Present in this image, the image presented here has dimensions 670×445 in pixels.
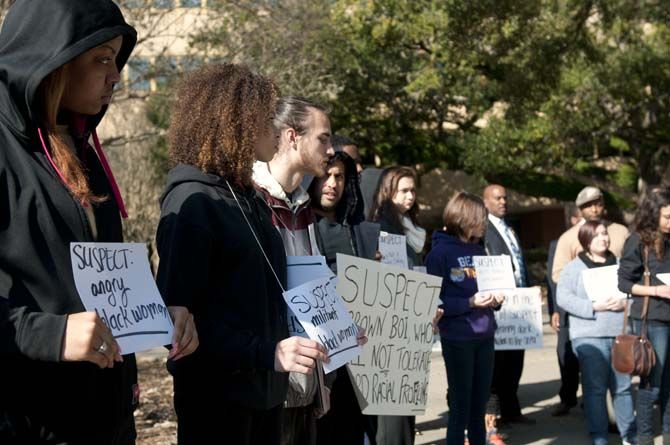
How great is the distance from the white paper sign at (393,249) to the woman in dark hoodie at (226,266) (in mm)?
2639

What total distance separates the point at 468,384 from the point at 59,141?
4611 mm

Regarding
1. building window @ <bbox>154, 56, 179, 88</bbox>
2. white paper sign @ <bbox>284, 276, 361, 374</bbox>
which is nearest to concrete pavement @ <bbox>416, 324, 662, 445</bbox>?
white paper sign @ <bbox>284, 276, 361, 374</bbox>

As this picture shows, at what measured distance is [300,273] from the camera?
3.62m

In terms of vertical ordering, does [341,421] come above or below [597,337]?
below

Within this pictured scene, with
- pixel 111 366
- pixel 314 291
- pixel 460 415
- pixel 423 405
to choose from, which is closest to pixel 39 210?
pixel 111 366

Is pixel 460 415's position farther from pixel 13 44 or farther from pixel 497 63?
pixel 497 63

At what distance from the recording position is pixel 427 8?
1842 centimetres

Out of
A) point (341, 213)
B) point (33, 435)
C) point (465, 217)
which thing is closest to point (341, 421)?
point (341, 213)

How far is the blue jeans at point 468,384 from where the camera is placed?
21.6ft

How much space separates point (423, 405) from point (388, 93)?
62.2 ft

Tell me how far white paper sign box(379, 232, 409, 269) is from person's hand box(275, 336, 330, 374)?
289 cm

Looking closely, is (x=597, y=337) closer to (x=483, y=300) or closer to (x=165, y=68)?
(x=483, y=300)

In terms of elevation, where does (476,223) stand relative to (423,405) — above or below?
above

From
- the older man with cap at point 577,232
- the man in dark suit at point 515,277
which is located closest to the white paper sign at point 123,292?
the man in dark suit at point 515,277
